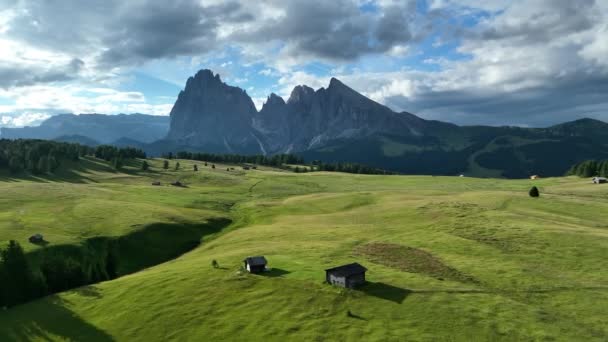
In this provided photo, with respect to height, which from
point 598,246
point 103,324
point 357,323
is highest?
point 598,246

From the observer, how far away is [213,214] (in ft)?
425

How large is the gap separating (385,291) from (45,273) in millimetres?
56924

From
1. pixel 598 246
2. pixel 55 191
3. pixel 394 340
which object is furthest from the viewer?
pixel 55 191

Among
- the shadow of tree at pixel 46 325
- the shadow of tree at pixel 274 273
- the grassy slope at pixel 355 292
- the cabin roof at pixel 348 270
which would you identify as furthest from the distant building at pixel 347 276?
the shadow of tree at pixel 46 325

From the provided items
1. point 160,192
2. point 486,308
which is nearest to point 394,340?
point 486,308

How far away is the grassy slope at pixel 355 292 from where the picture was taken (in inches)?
1964

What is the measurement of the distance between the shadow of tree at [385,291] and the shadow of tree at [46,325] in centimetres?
3221

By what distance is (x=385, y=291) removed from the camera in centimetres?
5828

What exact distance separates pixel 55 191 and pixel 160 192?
3424cm

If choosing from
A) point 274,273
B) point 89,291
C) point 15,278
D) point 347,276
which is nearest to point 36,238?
point 15,278

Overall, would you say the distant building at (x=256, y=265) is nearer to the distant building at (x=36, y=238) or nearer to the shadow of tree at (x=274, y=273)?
the shadow of tree at (x=274, y=273)

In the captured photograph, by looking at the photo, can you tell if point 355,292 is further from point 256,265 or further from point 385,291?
point 256,265

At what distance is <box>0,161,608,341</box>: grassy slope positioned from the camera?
49875 mm

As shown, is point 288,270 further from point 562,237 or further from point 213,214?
point 213,214
